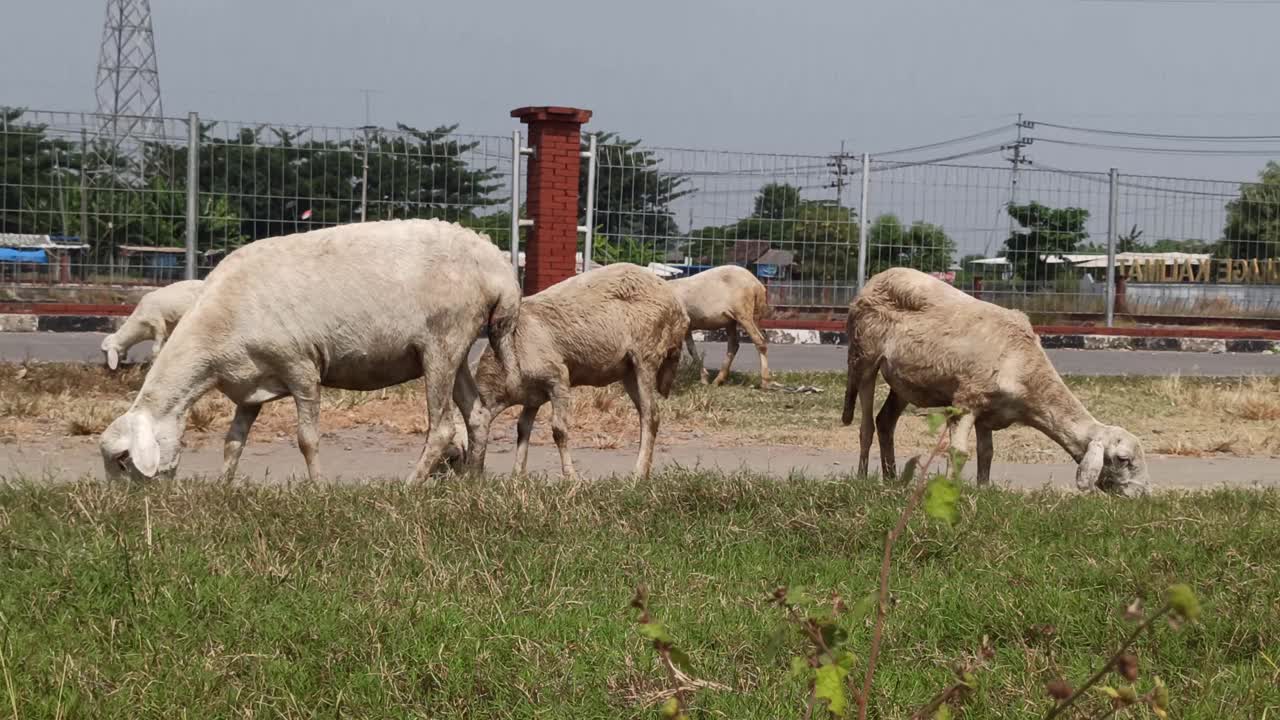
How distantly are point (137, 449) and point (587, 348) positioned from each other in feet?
9.60

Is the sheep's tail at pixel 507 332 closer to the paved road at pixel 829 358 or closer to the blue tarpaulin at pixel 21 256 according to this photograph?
the paved road at pixel 829 358

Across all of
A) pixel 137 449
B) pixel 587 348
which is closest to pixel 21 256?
pixel 587 348

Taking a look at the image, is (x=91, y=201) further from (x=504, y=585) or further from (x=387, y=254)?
(x=504, y=585)

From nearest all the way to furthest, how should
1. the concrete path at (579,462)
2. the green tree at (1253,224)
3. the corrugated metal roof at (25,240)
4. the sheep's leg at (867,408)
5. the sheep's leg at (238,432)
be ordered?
the sheep's leg at (238,432) < the concrete path at (579,462) < the sheep's leg at (867,408) < the corrugated metal roof at (25,240) < the green tree at (1253,224)

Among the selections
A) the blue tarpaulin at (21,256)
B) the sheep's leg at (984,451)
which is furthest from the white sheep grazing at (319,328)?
the blue tarpaulin at (21,256)

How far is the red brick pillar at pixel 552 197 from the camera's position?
1678 cm

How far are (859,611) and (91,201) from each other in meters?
15.7

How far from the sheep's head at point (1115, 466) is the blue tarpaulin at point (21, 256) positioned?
13.0 meters

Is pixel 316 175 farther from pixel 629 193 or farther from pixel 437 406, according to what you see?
pixel 437 406

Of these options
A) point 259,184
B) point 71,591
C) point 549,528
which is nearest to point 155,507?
point 71,591

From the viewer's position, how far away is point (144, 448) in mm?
6832

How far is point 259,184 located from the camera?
16734 mm

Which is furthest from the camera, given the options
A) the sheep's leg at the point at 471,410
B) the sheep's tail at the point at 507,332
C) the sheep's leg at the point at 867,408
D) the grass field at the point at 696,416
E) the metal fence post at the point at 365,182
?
the metal fence post at the point at 365,182

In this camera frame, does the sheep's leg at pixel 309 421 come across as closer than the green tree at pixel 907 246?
Yes
